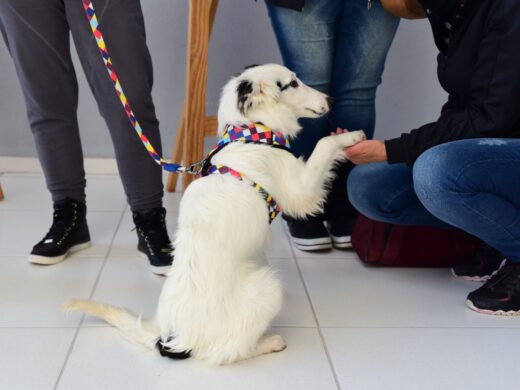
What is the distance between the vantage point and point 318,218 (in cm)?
212

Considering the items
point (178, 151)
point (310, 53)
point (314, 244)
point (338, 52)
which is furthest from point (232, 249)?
point (178, 151)

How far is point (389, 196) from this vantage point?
183 centimetres

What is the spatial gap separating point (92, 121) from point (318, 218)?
1381 millimetres

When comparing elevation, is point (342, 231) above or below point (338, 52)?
below

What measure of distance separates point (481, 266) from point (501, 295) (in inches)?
8.9

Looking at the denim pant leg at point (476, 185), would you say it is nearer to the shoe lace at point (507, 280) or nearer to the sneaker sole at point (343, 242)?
the shoe lace at point (507, 280)

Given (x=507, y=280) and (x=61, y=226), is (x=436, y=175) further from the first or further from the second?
(x=61, y=226)

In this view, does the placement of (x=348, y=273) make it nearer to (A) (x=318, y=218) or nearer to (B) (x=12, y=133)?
(A) (x=318, y=218)

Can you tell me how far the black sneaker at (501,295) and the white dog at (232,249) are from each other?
0.58 metres

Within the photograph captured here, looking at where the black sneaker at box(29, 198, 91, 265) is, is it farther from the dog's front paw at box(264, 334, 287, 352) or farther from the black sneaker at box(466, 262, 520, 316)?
the black sneaker at box(466, 262, 520, 316)

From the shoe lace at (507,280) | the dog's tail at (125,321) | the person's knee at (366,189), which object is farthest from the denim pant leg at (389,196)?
the dog's tail at (125,321)

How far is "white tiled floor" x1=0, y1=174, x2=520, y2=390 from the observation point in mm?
1349

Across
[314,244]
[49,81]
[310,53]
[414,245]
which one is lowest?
[314,244]

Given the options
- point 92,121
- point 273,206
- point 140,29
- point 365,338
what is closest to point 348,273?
point 365,338
